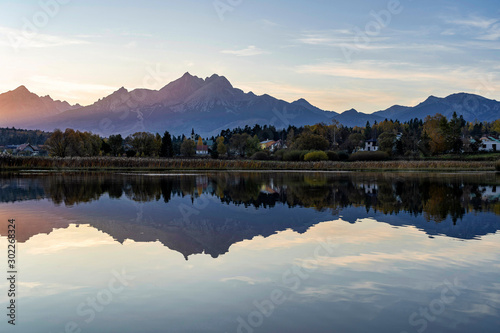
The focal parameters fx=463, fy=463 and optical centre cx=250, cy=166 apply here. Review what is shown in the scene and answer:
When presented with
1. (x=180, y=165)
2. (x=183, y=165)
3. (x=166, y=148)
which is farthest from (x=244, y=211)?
(x=166, y=148)

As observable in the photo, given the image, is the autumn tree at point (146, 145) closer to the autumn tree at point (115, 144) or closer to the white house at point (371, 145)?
the autumn tree at point (115, 144)

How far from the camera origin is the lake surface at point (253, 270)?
8.49 metres

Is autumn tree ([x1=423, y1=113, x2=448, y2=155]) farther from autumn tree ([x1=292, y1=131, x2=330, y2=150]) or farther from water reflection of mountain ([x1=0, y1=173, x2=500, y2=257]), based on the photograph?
water reflection of mountain ([x1=0, y1=173, x2=500, y2=257])

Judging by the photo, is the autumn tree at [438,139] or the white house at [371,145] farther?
the white house at [371,145]

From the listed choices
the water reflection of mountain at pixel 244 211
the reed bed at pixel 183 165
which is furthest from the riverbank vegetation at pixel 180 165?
the water reflection of mountain at pixel 244 211

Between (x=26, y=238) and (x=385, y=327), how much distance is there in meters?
12.7

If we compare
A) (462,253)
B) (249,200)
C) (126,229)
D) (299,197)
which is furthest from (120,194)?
(462,253)

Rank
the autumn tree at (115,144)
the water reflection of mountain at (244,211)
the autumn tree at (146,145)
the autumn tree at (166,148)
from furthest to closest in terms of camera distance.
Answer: the autumn tree at (146,145), the autumn tree at (115,144), the autumn tree at (166,148), the water reflection of mountain at (244,211)

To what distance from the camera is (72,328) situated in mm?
8102

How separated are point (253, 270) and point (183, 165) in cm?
A: 7208

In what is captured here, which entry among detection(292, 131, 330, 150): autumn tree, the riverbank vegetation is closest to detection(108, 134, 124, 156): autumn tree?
detection(292, 131, 330, 150): autumn tree

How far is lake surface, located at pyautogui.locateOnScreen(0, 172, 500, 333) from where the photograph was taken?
8.49 meters

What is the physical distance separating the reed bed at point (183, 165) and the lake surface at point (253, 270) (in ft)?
180

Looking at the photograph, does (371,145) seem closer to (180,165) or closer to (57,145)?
(180,165)
